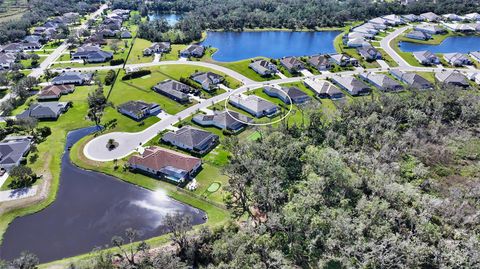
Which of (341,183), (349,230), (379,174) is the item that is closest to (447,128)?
(379,174)

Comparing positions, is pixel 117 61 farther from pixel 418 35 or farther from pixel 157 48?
pixel 418 35

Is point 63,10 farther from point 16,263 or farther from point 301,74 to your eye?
point 16,263

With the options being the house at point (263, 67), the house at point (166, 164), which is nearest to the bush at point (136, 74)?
the house at point (263, 67)

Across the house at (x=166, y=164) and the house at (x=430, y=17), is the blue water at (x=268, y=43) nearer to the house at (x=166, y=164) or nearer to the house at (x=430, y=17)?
the house at (x=430, y=17)

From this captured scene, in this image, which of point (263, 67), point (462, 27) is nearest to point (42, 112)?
point (263, 67)

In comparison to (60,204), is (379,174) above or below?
above

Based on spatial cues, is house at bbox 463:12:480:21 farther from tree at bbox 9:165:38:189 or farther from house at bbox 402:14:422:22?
tree at bbox 9:165:38:189
